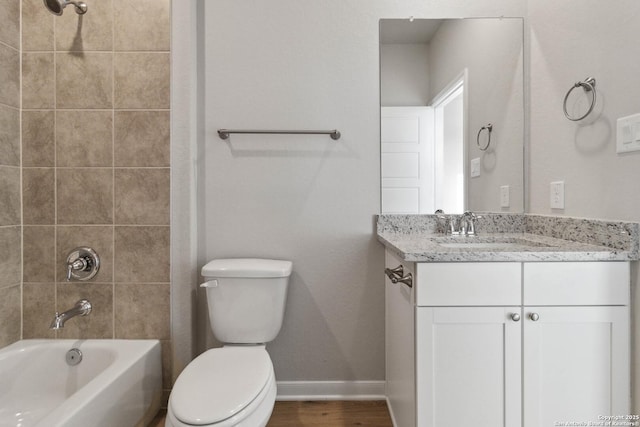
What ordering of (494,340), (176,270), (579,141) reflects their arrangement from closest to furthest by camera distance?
(494,340) < (579,141) < (176,270)

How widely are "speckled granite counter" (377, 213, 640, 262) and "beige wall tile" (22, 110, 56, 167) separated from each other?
1629mm

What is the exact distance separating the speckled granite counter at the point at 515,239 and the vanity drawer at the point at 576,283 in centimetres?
3

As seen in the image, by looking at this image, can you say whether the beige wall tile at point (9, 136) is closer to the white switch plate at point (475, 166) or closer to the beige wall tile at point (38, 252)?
the beige wall tile at point (38, 252)

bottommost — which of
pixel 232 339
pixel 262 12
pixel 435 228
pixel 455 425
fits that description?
pixel 455 425

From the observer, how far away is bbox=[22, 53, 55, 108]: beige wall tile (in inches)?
71.1

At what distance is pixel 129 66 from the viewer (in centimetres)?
Answer: 183

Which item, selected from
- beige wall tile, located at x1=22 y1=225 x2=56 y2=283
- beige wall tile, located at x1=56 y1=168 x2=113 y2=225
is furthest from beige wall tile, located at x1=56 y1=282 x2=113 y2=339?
beige wall tile, located at x1=56 y1=168 x2=113 y2=225

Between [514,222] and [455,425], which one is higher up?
[514,222]

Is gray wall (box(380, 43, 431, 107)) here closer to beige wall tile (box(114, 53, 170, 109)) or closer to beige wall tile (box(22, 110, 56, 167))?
beige wall tile (box(114, 53, 170, 109))

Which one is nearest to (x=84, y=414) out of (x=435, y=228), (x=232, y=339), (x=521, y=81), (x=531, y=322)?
(x=232, y=339)

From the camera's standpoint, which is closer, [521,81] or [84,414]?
[84,414]

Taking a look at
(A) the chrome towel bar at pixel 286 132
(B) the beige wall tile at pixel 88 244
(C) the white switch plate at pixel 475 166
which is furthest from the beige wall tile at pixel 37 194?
(C) the white switch plate at pixel 475 166

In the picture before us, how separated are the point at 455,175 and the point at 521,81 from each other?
1.87ft

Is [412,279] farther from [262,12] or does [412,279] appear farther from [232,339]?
[262,12]
